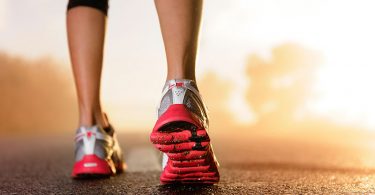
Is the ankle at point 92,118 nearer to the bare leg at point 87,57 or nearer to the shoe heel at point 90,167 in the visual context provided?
the bare leg at point 87,57

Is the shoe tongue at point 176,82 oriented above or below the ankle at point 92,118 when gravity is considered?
below

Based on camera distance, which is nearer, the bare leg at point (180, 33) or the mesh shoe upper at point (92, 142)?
the bare leg at point (180, 33)

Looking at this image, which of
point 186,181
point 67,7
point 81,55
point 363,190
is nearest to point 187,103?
point 186,181

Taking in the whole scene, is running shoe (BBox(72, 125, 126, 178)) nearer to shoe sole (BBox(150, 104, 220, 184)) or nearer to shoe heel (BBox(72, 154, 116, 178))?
shoe heel (BBox(72, 154, 116, 178))

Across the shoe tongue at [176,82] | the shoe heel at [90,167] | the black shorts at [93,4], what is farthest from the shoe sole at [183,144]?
the black shorts at [93,4]

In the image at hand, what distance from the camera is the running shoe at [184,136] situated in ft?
5.87

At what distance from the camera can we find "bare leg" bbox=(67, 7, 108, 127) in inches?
100

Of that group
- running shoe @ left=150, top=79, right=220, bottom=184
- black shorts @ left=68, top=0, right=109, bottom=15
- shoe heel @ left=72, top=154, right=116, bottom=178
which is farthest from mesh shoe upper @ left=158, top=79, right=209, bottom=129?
black shorts @ left=68, top=0, right=109, bottom=15

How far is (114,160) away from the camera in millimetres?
2680

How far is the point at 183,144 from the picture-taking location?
1.80 metres

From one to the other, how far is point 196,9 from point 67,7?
0.87 m

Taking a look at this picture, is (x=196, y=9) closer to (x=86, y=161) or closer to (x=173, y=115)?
(x=173, y=115)

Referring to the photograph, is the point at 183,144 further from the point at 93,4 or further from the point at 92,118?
the point at 93,4

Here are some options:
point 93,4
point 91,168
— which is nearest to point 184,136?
point 91,168
